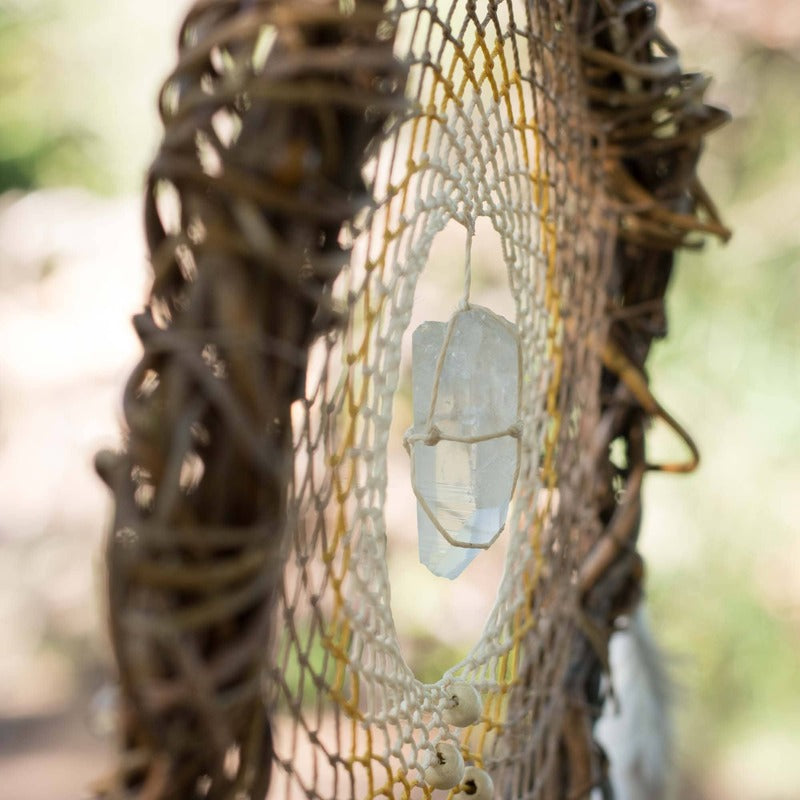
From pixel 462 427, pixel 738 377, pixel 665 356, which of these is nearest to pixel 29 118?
pixel 665 356

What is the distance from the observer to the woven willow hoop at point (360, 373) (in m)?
0.17

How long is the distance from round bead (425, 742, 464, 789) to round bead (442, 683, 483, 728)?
10 mm

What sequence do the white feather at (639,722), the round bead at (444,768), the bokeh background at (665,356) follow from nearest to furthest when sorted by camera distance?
the round bead at (444,768) → the white feather at (639,722) → the bokeh background at (665,356)

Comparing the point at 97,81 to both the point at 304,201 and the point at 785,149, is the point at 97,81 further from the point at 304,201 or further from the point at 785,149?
the point at 304,201

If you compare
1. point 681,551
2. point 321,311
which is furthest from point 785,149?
point 321,311

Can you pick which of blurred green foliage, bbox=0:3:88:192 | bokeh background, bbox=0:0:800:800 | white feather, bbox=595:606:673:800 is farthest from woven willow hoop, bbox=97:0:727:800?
blurred green foliage, bbox=0:3:88:192

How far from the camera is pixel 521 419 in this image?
0.33m

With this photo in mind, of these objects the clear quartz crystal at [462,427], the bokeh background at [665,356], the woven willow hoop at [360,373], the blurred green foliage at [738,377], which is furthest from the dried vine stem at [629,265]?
the blurred green foliage at [738,377]

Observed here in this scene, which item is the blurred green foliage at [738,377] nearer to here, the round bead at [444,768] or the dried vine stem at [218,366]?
Result: the round bead at [444,768]

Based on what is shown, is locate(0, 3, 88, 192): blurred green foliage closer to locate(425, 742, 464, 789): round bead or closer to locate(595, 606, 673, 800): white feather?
locate(595, 606, 673, 800): white feather

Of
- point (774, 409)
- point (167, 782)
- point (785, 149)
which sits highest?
point (785, 149)

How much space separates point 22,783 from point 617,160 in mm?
1596

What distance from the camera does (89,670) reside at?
5.66ft

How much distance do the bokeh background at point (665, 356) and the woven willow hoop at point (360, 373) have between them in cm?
101
